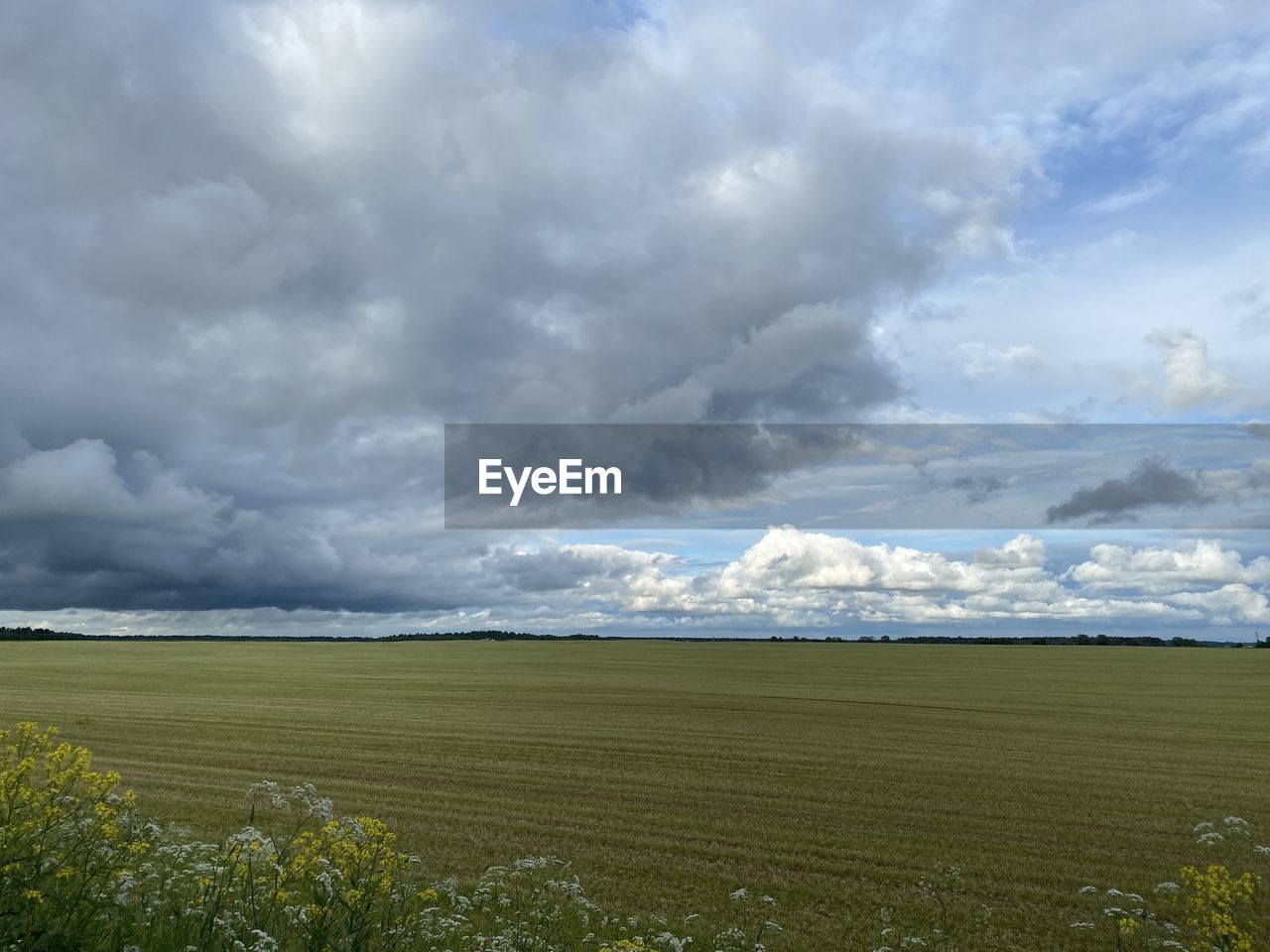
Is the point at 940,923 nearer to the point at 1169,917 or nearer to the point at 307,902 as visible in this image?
the point at 1169,917

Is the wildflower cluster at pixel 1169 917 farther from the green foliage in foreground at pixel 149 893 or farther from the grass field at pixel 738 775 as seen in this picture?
the green foliage in foreground at pixel 149 893

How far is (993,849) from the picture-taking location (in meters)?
16.2

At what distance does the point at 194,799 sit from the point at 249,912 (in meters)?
13.2

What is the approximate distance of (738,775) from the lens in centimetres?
2311

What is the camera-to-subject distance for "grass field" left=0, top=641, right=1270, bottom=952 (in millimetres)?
14492

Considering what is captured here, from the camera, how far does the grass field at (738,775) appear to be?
14492mm

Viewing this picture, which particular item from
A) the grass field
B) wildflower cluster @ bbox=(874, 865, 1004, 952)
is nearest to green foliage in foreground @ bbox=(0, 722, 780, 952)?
wildflower cluster @ bbox=(874, 865, 1004, 952)

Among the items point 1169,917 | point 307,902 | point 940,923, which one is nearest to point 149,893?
point 307,902

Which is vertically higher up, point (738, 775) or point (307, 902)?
point (307, 902)

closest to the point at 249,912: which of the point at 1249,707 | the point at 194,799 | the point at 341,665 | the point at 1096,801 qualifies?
the point at 194,799

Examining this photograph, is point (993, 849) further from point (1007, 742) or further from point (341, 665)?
point (341, 665)

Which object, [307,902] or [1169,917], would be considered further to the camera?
[1169,917]

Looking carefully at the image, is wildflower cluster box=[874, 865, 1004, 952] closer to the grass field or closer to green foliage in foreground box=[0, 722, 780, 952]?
the grass field

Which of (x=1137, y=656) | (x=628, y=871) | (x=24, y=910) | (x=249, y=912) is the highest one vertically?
(x=24, y=910)
